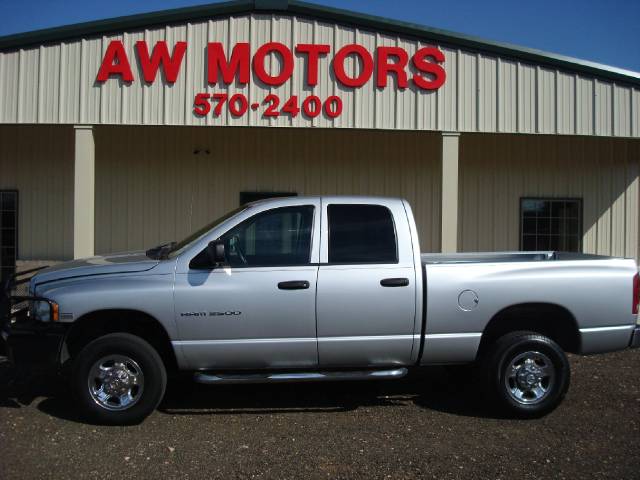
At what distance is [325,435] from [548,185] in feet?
26.8

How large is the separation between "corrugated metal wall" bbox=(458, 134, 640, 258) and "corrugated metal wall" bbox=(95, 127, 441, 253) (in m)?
0.91

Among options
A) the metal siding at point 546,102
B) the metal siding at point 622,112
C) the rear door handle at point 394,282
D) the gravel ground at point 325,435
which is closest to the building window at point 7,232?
the gravel ground at point 325,435

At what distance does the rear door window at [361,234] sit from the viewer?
4.79m

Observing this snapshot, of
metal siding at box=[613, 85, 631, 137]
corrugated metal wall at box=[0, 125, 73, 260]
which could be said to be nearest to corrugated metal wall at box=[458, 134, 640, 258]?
metal siding at box=[613, 85, 631, 137]

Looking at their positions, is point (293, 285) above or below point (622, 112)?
below

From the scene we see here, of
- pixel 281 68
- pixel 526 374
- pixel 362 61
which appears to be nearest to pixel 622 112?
pixel 362 61

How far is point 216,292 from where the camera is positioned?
15.0 ft

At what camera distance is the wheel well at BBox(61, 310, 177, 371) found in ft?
15.3

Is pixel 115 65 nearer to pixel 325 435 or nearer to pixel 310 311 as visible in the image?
pixel 310 311

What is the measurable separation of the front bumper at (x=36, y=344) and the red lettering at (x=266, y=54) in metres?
4.95

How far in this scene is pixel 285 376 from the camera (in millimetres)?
4645

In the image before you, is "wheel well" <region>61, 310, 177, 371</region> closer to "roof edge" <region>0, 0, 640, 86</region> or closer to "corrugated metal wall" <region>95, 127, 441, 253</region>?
"roof edge" <region>0, 0, 640, 86</region>

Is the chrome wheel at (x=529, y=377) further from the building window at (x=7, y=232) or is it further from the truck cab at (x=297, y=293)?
the building window at (x=7, y=232)

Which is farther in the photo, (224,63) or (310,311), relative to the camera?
(224,63)
